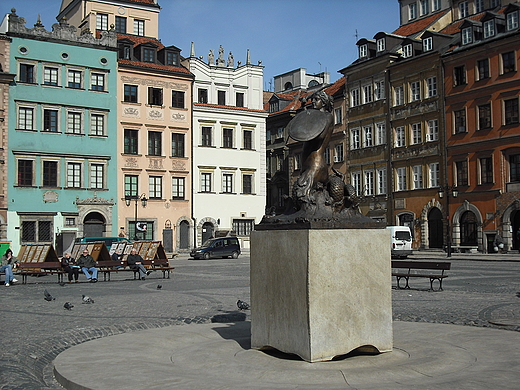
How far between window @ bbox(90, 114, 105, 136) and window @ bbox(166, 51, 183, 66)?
746cm

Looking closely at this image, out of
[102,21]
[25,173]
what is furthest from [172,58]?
[25,173]

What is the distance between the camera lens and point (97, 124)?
4659cm

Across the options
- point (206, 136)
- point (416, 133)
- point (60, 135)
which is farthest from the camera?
point (206, 136)

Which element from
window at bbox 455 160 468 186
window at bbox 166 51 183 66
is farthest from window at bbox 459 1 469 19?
window at bbox 166 51 183 66

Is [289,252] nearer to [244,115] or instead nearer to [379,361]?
[379,361]

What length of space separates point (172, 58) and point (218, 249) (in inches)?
644

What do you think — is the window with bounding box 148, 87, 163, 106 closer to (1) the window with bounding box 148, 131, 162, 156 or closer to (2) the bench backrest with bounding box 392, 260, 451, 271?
(1) the window with bounding box 148, 131, 162, 156

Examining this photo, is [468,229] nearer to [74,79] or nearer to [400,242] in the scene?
[400,242]

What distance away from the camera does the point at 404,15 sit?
59219 millimetres

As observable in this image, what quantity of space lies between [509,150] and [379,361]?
37.6 metres

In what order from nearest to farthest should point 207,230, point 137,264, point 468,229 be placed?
point 137,264, point 468,229, point 207,230

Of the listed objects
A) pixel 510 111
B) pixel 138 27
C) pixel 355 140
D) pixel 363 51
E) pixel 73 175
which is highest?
pixel 138 27

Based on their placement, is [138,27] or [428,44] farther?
[138,27]

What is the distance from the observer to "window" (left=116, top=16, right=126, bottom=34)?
53250 mm
